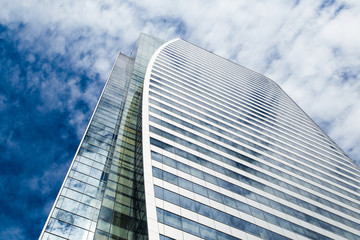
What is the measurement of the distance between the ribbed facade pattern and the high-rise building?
6.3 inches

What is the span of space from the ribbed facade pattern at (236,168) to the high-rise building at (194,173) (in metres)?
0.16

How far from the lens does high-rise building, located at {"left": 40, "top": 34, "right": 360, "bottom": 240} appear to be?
26.1 m

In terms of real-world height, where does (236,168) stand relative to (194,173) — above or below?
above

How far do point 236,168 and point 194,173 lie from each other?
345 inches

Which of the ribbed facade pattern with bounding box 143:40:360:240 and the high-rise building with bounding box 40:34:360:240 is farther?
the ribbed facade pattern with bounding box 143:40:360:240

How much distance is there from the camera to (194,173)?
32219mm

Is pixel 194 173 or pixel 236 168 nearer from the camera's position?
pixel 194 173

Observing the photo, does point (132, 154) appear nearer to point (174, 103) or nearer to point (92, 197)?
point (92, 197)

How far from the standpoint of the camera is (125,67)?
76.0 m

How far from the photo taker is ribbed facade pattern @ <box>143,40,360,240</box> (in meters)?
27.8

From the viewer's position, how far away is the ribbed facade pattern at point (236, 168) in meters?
27.8

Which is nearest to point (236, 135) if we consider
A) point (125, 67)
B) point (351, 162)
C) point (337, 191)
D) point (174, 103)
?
point (174, 103)

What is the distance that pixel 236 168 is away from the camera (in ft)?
125

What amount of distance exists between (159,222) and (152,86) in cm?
2930
